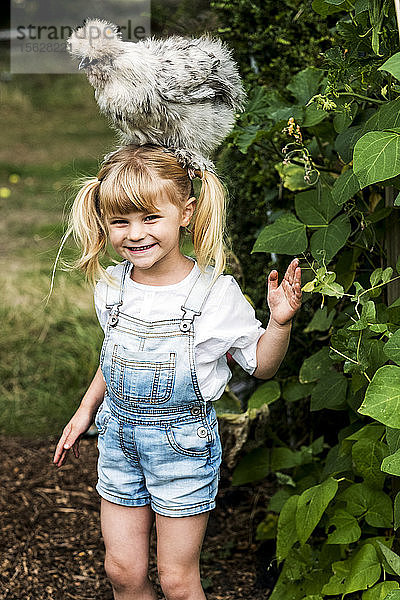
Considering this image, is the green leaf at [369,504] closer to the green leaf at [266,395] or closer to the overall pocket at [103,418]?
the green leaf at [266,395]

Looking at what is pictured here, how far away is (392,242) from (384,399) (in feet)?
2.27

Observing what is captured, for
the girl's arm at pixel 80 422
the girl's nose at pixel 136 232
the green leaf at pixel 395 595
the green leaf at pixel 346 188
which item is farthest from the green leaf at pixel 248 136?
the green leaf at pixel 395 595

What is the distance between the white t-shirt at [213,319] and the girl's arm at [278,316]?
0.03 m

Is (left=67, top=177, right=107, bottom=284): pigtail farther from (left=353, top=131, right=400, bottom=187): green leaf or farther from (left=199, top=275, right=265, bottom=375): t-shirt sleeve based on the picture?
(left=353, top=131, right=400, bottom=187): green leaf

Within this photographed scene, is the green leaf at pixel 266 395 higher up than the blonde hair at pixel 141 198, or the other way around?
the blonde hair at pixel 141 198

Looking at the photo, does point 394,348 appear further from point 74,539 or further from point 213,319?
point 74,539

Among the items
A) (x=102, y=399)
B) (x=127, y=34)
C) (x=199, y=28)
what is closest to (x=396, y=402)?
(x=102, y=399)

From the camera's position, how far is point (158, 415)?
1.87 meters

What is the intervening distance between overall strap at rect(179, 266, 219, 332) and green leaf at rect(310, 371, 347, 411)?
19.4 inches

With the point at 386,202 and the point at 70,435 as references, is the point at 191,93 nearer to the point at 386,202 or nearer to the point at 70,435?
the point at 386,202

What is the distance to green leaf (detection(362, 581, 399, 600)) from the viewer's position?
1.82 metres

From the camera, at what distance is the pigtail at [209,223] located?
192cm

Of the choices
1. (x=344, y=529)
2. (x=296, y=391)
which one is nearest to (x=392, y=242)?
(x=296, y=391)

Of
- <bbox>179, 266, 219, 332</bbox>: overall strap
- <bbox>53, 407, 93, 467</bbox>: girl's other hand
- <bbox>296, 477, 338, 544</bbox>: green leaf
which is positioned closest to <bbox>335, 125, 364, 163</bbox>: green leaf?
<bbox>179, 266, 219, 332</bbox>: overall strap
